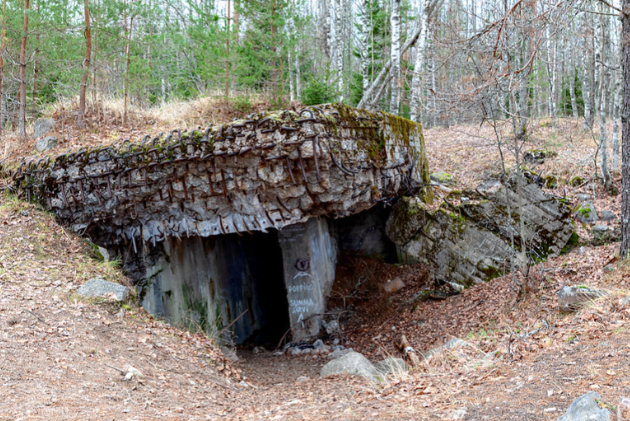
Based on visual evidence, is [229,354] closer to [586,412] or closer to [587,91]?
[586,412]

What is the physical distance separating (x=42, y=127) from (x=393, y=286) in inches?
322

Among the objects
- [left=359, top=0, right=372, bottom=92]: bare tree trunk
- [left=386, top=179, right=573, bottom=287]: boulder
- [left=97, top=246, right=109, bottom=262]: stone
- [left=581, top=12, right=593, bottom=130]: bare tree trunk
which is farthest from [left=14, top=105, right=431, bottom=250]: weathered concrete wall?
[left=359, top=0, right=372, bottom=92]: bare tree trunk

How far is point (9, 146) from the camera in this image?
920 centimetres

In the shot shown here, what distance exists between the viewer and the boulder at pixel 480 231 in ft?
26.7

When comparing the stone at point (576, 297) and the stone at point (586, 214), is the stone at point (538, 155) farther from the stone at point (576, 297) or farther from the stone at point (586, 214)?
the stone at point (576, 297)

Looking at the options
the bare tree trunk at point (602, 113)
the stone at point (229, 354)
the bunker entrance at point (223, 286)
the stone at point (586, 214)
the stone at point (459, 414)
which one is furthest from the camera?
the bare tree trunk at point (602, 113)

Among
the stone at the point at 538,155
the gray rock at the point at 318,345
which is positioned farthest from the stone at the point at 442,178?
the gray rock at the point at 318,345

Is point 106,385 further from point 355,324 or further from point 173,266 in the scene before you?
point 355,324

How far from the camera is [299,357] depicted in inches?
291

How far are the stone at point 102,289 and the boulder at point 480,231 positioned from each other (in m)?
5.08

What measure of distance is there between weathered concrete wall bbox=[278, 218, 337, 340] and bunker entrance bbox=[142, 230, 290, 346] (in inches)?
42.6

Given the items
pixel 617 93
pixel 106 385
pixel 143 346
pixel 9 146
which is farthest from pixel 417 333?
pixel 9 146

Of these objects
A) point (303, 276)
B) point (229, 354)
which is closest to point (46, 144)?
point (229, 354)

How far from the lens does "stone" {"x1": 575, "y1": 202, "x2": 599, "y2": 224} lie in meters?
8.76
